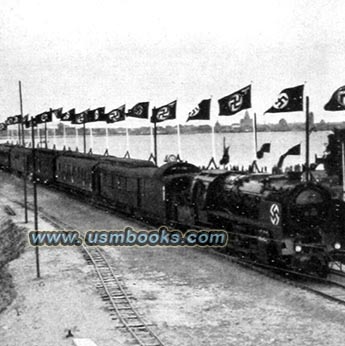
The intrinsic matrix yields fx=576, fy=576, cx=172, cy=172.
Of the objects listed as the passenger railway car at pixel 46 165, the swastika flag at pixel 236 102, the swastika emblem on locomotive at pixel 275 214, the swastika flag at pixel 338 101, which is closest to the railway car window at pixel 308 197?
the swastika emblem on locomotive at pixel 275 214

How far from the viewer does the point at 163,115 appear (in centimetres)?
3528

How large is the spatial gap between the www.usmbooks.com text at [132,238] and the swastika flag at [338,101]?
20.1 ft

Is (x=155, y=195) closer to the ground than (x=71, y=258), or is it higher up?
higher up

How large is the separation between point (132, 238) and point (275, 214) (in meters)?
8.74

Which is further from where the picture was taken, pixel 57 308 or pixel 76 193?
pixel 76 193

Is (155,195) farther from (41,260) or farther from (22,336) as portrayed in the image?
(22,336)

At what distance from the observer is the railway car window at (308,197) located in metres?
16.8

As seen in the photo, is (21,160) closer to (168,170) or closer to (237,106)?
(237,106)

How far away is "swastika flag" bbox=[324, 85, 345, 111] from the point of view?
2067 cm

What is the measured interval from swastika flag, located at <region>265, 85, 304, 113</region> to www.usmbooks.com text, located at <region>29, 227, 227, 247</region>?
252 inches

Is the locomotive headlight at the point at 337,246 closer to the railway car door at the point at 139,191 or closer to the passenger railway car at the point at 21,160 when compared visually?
the railway car door at the point at 139,191

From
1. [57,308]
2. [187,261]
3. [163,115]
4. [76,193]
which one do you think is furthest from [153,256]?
[76,193]

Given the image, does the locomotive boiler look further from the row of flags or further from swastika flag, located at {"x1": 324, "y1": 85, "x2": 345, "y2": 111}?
the row of flags

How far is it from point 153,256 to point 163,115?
16.1 m
